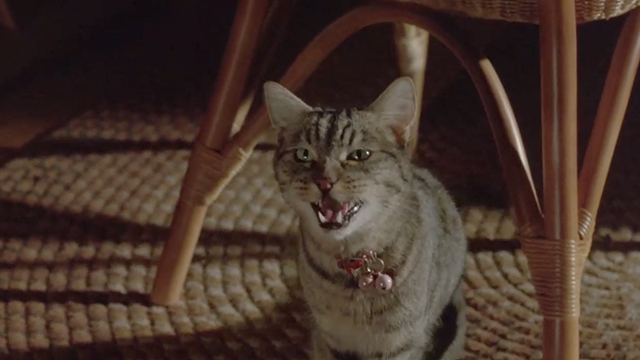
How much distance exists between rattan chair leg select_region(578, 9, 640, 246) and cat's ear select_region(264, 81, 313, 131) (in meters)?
0.30

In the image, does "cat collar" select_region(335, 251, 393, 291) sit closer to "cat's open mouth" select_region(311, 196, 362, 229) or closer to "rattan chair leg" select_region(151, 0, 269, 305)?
"cat's open mouth" select_region(311, 196, 362, 229)

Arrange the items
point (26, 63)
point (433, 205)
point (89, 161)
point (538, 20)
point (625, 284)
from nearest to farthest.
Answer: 1. point (538, 20)
2. point (433, 205)
3. point (625, 284)
4. point (89, 161)
5. point (26, 63)

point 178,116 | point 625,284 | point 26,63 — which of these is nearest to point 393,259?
point 625,284

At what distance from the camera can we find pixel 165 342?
990 millimetres

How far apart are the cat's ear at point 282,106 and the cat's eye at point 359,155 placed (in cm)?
8

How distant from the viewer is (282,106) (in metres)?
0.82

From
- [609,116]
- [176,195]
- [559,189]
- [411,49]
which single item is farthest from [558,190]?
[176,195]

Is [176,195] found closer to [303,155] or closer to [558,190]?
[303,155]

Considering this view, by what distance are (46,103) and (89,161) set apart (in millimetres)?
266

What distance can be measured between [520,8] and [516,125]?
0.65ft

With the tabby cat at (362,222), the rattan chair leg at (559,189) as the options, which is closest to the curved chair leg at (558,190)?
the rattan chair leg at (559,189)

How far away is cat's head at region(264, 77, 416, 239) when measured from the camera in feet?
2.45

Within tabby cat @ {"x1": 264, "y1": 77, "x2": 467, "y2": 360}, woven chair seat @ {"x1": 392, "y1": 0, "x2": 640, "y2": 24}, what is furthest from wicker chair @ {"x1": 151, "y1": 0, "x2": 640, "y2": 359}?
tabby cat @ {"x1": 264, "y1": 77, "x2": 467, "y2": 360}

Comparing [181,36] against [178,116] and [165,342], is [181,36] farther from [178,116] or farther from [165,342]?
[165,342]
